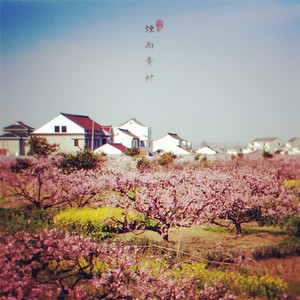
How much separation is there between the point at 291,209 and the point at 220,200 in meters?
1.95

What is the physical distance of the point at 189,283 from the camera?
12.2 ft

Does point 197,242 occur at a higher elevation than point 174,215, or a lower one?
lower

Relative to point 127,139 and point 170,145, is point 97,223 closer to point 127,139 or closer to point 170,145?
point 127,139

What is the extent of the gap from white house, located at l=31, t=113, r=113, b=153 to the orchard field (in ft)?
12.8

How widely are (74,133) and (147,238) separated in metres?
11.2

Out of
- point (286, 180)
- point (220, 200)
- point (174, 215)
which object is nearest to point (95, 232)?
point (174, 215)

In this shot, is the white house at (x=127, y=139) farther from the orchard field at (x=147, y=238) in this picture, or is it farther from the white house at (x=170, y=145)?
the orchard field at (x=147, y=238)

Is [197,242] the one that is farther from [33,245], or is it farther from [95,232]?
[33,245]

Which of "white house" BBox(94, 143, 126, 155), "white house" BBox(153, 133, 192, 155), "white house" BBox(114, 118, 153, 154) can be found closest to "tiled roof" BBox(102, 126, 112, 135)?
"white house" BBox(94, 143, 126, 155)

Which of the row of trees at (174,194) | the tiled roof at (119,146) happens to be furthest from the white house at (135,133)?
the row of trees at (174,194)

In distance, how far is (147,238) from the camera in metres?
6.29

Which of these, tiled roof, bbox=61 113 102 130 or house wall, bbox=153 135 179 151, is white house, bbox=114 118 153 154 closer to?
tiled roof, bbox=61 113 102 130

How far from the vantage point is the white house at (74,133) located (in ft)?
51.8

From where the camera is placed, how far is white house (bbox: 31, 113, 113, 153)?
15791 mm
